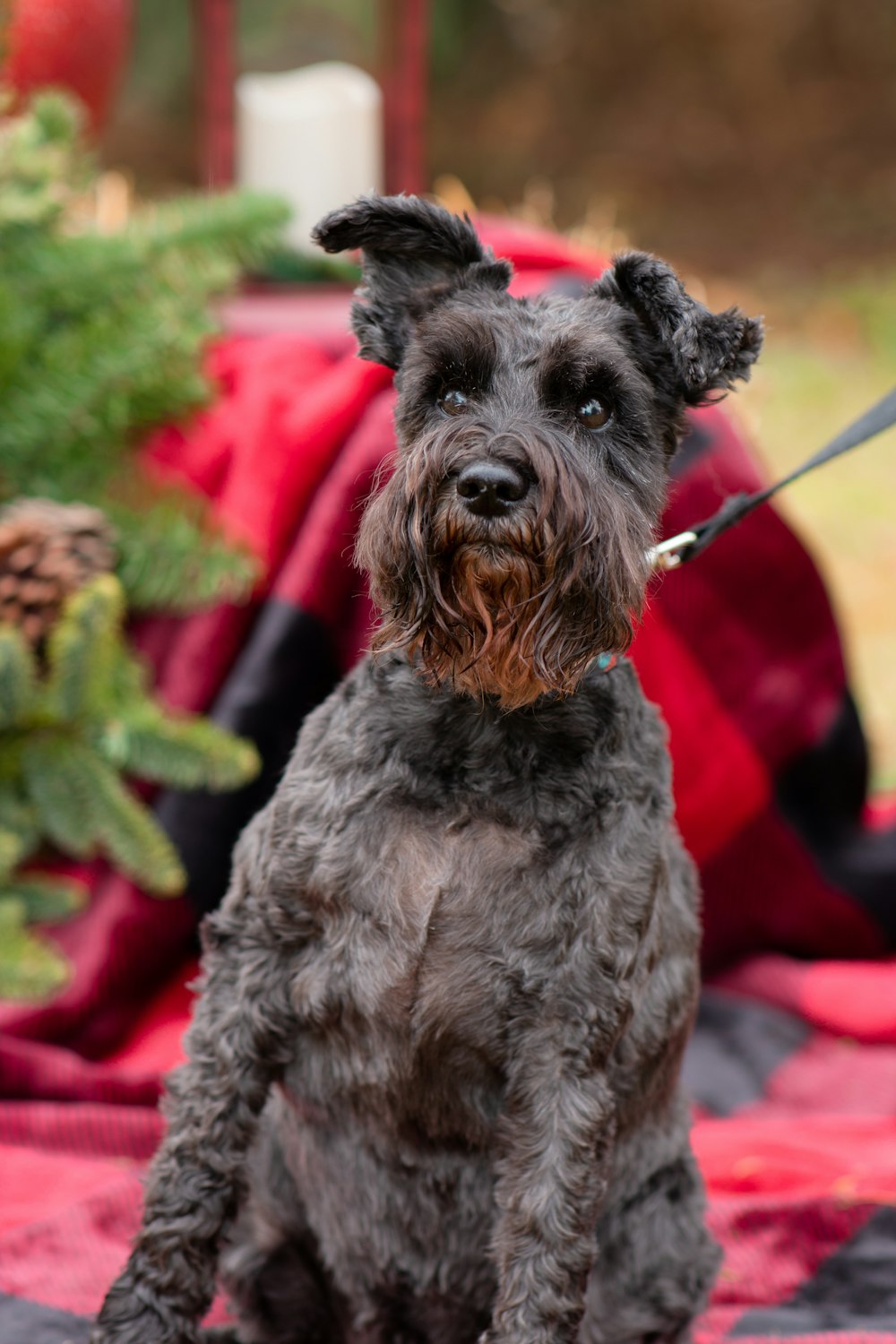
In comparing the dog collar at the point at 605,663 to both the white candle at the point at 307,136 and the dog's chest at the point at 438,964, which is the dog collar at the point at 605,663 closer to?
the dog's chest at the point at 438,964

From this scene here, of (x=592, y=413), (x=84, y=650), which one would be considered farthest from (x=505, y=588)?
(x=84, y=650)

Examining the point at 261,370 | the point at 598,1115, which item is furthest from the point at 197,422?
the point at 598,1115

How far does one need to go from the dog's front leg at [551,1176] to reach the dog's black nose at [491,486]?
A: 1.71 feet

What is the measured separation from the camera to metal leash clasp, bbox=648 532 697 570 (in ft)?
5.52

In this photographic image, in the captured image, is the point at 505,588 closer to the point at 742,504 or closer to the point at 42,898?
the point at 742,504

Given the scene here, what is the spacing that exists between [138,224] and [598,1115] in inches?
77.9

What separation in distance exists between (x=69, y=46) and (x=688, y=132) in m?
7.73

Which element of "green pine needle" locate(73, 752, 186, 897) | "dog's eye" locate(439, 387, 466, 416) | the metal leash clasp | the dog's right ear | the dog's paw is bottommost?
the dog's paw

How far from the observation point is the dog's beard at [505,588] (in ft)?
4.87

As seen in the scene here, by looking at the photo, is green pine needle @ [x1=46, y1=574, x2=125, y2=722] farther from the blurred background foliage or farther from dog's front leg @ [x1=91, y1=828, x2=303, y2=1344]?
the blurred background foliage

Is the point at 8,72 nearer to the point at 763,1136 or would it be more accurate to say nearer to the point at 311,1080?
the point at 311,1080

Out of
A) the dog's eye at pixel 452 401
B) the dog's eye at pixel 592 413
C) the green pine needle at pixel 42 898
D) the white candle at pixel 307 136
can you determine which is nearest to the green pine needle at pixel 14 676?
the green pine needle at pixel 42 898

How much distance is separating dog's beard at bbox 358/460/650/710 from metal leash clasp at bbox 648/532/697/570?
0.11 metres

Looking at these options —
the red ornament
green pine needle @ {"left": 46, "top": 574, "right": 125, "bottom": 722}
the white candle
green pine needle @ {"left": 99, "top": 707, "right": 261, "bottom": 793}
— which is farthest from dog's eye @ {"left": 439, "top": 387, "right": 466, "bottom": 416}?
the white candle
